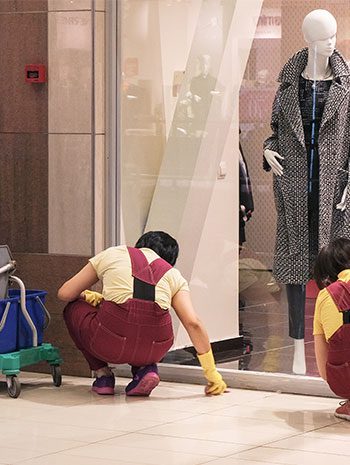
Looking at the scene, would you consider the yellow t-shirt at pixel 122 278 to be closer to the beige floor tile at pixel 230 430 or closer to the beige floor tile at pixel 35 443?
the beige floor tile at pixel 230 430

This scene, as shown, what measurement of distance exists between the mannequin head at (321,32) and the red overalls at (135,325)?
1298 mm

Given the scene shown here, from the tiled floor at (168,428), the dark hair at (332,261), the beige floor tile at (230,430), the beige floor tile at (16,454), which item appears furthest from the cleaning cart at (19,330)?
the dark hair at (332,261)

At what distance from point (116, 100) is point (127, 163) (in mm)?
346

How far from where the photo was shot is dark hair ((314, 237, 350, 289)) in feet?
19.7

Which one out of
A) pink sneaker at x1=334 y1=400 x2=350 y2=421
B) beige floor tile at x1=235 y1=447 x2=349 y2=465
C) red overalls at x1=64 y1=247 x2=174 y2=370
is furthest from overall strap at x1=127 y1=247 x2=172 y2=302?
beige floor tile at x1=235 y1=447 x2=349 y2=465

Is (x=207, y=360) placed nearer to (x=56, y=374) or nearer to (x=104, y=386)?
(x=104, y=386)

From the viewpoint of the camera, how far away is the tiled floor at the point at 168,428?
5266 mm

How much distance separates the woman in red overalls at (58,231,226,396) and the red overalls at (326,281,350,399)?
0.82 metres

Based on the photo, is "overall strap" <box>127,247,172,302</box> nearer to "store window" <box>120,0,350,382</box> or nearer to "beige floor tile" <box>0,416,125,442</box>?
"store window" <box>120,0,350,382</box>

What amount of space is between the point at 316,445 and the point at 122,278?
4.76 feet

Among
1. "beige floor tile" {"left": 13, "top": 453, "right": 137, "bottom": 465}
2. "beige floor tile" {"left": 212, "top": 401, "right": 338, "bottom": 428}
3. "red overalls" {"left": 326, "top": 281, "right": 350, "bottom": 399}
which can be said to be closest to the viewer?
"beige floor tile" {"left": 13, "top": 453, "right": 137, "bottom": 465}

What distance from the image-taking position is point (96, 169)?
282 inches

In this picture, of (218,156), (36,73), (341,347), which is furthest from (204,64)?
(341,347)

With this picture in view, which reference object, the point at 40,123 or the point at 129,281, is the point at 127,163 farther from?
the point at 129,281
